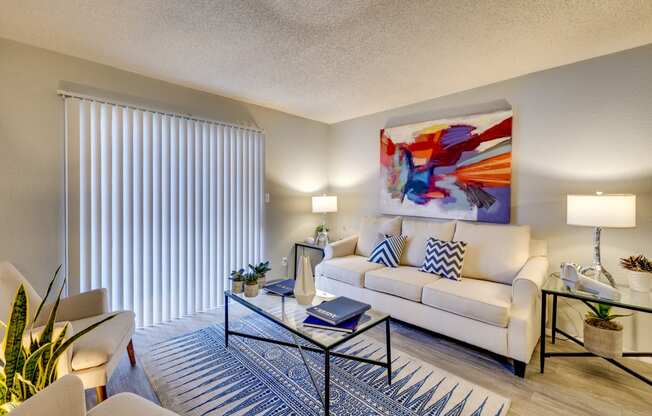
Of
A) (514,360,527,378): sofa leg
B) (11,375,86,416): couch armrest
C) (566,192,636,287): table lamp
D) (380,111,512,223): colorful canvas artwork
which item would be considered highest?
(380,111,512,223): colorful canvas artwork

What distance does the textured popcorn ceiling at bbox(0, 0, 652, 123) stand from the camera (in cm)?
170

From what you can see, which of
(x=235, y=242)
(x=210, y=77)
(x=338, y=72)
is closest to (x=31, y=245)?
(x=235, y=242)

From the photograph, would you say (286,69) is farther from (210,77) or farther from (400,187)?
(400,187)

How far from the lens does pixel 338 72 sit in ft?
8.43

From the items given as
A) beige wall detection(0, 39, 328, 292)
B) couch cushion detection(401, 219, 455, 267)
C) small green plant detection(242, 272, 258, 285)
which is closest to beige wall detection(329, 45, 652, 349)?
couch cushion detection(401, 219, 455, 267)

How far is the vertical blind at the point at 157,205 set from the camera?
92.5 inches

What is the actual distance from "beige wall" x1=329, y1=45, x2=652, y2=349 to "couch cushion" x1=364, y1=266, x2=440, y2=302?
1.11 meters

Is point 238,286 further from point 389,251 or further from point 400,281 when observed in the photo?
point 389,251

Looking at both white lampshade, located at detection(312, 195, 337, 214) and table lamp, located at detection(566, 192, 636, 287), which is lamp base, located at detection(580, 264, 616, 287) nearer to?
table lamp, located at detection(566, 192, 636, 287)

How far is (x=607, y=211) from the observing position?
193 cm

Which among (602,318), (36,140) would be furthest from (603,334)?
(36,140)

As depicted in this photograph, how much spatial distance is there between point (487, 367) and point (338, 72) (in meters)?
2.61

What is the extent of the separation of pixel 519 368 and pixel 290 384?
5.06 feet

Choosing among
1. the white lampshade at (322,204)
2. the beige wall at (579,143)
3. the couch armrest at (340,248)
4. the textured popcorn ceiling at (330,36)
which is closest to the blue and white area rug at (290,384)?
the couch armrest at (340,248)
